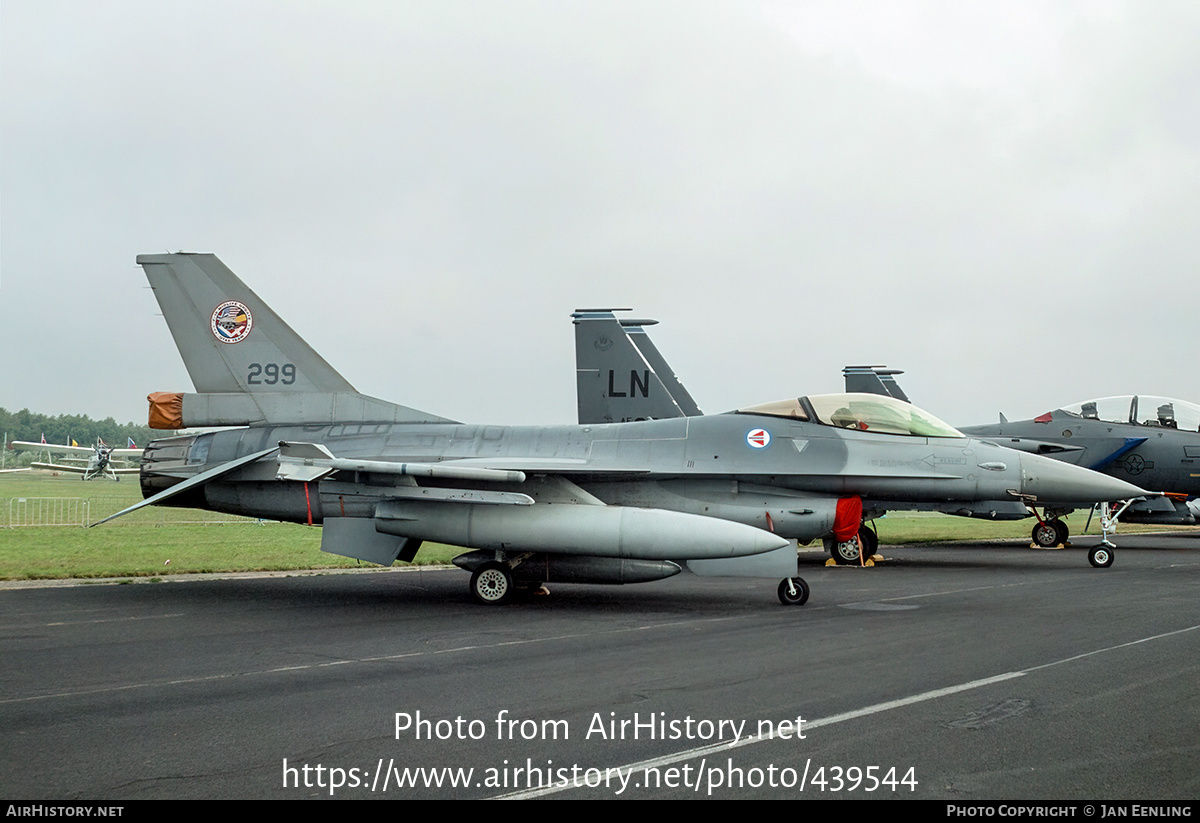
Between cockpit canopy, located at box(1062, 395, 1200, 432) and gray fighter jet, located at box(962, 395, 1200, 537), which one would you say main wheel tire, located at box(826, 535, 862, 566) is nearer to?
gray fighter jet, located at box(962, 395, 1200, 537)

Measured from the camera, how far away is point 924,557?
779 inches

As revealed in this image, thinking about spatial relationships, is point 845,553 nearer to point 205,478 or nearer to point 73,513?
point 205,478

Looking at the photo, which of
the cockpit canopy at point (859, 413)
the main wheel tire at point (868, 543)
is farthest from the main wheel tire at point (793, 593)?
the main wheel tire at point (868, 543)

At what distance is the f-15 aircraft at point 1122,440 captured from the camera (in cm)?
2148

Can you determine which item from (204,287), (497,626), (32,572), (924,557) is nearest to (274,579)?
(32,572)

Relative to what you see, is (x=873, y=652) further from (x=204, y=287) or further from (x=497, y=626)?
(x=204, y=287)

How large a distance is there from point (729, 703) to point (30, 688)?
4674 millimetres

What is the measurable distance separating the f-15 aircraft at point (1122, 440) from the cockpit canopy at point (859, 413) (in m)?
9.83

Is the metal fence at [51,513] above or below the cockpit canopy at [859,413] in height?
below

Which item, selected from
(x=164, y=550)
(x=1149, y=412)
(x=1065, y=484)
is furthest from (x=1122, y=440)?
(x=164, y=550)

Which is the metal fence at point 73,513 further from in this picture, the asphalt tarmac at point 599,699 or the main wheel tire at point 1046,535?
the main wheel tire at point 1046,535

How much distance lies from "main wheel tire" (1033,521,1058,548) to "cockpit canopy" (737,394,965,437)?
12.8 metres

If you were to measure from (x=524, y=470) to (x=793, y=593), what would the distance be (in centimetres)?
355

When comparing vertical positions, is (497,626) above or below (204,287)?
below
